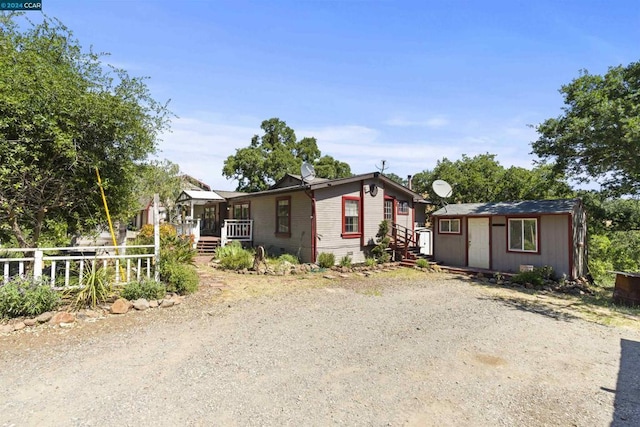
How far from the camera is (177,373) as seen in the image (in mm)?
3928

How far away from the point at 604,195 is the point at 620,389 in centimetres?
1307

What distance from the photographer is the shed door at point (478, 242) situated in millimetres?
12727

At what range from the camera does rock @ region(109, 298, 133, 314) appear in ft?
19.9

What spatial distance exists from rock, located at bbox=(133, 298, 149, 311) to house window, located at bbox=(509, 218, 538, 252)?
11.7 m

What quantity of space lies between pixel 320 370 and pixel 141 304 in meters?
4.13

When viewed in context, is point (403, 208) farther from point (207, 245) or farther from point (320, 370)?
point (320, 370)

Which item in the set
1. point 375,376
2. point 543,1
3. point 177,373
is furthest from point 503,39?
point 177,373

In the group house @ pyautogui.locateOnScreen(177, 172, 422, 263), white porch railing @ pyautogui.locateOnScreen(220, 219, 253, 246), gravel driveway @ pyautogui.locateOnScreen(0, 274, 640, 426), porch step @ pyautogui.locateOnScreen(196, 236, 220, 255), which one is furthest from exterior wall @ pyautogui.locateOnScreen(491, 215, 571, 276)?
porch step @ pyautogui.locateOnScreen(196, 236, 220, 255)

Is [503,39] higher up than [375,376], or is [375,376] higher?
[503,39]

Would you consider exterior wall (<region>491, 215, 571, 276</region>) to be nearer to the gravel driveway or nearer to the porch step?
the gravel driveway

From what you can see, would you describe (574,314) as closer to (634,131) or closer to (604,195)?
(634,131)

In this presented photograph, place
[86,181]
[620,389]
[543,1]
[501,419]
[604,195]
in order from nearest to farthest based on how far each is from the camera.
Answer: [501,419], [620,389], [86,181], [543,1], [604,195]

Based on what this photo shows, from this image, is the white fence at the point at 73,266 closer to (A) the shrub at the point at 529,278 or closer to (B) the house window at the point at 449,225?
(A) the shrub at the point at 529,278

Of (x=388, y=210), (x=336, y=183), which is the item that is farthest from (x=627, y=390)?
(x=388, y=210)
